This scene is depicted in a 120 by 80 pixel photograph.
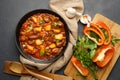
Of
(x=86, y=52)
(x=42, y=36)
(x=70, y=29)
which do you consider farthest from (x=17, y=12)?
(x=86, y=52)

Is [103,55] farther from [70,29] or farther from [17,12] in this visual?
[17,12]

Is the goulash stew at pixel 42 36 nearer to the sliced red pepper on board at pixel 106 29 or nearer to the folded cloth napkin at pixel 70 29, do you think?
the folded cloth napkin at pixel 70 29

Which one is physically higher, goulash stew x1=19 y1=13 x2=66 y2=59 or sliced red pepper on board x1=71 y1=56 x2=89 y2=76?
goulash stew x1=19 y1=13 x2=66 y2=59

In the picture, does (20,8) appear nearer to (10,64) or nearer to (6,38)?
(6,38)

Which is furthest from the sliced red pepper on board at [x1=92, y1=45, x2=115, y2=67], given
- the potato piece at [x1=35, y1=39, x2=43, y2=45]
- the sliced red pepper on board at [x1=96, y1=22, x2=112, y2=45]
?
the potato piece at [x1=35, y1=39, x2=43, y2=45]

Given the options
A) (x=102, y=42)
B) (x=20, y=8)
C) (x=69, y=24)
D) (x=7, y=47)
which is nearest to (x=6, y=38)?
(x=7, y=47)

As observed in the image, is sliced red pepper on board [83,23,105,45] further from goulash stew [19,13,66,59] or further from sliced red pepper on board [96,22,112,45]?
goulash stew [19,13,66,59]

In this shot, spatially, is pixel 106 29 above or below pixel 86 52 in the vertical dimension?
above
